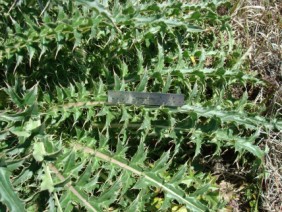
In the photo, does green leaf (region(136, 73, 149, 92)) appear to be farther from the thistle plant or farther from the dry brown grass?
the dry brown grass

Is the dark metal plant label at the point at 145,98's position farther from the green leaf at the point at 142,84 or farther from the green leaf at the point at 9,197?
the green leaf at the point at 9,197

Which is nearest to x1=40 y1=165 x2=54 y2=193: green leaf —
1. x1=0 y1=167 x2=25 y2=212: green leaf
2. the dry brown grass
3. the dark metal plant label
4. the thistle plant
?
the thistle plant

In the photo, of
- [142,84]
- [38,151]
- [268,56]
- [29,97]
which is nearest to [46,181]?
[38,151]

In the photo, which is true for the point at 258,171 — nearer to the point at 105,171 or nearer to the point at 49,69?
the point at 105,171

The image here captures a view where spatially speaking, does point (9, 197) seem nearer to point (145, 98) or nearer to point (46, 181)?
point (46, 181)

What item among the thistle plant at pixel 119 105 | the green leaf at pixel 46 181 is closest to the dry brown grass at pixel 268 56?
the thistle plant at pixel 119 105
